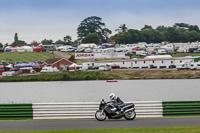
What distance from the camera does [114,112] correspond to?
2148 centimetres

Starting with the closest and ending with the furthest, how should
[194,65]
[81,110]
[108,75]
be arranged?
[81,110]
[108,75]
[194,65]

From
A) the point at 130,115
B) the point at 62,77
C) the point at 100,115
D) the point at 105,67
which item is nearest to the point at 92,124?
the point at 100,115

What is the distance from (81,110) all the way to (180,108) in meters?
5.65

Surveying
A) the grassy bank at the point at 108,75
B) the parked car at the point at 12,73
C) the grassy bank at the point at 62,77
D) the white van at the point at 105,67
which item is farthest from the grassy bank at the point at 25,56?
the white van at the point at 105,67

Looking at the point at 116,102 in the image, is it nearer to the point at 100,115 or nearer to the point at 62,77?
the point at 100,115

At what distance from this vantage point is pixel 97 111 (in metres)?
21.4

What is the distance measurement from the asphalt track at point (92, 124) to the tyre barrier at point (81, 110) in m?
0.84

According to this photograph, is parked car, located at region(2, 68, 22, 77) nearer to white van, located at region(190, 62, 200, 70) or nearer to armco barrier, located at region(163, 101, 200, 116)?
white van, located at region(190, 62, 200, 70)

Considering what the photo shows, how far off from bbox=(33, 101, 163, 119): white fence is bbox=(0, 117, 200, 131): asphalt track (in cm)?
80

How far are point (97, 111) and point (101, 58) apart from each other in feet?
305

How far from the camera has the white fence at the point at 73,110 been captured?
2245 centimetres

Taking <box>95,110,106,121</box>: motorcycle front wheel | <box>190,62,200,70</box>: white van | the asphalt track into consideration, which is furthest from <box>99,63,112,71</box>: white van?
<box>95,110,106,121</box>: motorcycle front wheel

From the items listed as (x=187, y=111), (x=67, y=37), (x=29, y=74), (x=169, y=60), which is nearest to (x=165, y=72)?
(x=169, y=60)

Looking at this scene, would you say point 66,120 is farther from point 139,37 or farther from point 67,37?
point 67,37
